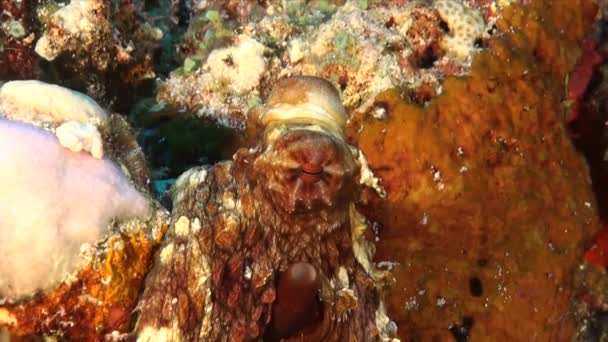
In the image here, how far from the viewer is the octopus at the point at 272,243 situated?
6.11ft

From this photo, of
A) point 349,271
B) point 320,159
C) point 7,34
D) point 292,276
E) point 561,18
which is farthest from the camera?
point 561,18

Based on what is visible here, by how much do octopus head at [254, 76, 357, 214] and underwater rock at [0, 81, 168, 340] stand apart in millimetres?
486

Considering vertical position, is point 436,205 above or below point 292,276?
below

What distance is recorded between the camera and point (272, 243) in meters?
2.05

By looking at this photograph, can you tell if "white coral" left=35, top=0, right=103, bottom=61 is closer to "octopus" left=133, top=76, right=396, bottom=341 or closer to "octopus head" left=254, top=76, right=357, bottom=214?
"octopus" left=133, top=76, right=396, bottom=341

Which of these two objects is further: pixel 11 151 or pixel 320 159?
pixel 320 159

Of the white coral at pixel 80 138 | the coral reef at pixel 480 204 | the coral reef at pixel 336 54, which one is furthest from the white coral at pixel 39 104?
the coral reef at pixel 480 204

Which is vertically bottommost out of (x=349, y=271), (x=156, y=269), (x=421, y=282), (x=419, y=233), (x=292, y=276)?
(x=421, y=282)

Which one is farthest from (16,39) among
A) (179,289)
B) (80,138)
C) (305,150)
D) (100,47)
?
(305,150)

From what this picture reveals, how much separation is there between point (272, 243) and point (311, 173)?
1.20 ft

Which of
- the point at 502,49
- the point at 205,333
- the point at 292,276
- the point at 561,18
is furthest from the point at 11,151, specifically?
the point at 561,18

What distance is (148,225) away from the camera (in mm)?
1918

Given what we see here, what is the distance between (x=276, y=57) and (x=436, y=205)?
1.57 m

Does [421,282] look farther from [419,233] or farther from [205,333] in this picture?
[205,333]
